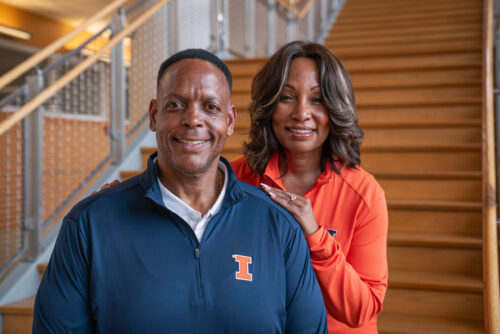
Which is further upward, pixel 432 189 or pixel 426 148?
pixel 426 148

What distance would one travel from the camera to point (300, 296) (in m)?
1.07

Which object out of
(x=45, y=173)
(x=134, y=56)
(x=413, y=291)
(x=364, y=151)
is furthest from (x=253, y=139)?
(x=134, y=56)

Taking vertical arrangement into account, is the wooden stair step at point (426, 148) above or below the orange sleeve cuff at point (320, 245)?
above

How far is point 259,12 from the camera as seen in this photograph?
623cm

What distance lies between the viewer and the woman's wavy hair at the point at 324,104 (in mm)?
1451

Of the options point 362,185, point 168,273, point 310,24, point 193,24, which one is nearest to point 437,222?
point 362,185

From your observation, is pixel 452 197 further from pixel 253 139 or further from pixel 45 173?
pixel 45 173

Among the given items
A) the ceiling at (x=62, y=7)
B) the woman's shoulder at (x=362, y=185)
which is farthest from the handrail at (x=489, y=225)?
the ceiling at (x=62, y=7)

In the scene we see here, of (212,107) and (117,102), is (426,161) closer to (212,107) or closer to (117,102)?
(117,102)

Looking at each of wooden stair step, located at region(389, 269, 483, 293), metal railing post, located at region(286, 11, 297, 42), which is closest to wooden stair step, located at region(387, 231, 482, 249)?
wooden stair step, located at region(389, 269, 483, 293)

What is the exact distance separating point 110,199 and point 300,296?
1.57ft

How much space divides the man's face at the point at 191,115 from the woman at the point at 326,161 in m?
0.41

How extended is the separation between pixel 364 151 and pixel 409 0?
3.49 metres

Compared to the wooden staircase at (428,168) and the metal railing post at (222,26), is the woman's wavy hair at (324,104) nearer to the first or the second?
the wooden staircase at (428,168)
